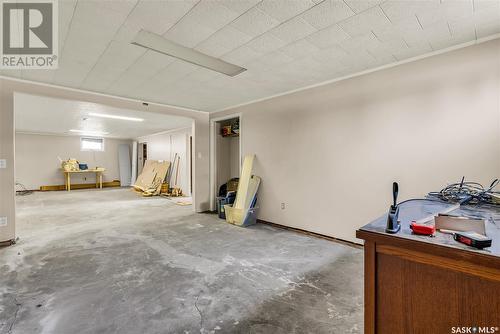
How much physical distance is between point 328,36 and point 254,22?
76 centimetres

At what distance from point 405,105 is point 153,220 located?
469 cm

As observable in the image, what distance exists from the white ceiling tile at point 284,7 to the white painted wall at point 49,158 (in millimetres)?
11148

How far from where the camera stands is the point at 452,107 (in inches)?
98.1

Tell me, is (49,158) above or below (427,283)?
above

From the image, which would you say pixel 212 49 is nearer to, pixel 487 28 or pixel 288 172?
pixel 288 172

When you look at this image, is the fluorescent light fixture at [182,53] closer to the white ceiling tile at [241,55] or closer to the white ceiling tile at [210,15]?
the white ceiling tile at [241,55]

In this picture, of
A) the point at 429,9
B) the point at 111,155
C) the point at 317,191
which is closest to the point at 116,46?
the point at 429,9

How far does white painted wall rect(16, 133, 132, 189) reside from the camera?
8.97m

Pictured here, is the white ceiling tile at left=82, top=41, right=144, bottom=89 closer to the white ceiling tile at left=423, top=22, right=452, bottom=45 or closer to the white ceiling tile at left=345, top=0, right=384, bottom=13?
the white ceiling tile at left=345, top=0, right=384, bottom=13

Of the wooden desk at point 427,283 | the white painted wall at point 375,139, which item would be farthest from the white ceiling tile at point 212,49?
the wooden desk at point 427,283

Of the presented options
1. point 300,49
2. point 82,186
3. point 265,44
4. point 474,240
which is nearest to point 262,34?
point 265,44

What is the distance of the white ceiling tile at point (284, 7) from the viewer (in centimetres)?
179

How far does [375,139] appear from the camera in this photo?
3.06 m

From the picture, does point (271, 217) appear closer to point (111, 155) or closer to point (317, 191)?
point (317, 191)
